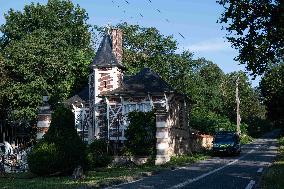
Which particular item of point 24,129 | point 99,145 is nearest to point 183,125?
point 99,145

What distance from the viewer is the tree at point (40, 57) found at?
160 ft

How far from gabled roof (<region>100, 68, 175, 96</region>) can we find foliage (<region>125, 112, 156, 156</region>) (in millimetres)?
4685

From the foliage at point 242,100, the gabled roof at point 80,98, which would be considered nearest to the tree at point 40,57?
the gabled roof at point 80,98

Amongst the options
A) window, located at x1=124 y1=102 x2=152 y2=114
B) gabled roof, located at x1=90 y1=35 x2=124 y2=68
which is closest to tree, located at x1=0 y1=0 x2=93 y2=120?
gabled roof, located at x1=90 y1=35 x2=124 y2=68

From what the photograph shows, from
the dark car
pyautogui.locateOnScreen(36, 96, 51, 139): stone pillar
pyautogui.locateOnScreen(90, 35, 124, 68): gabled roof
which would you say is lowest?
the dark car

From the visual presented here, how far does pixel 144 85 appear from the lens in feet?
132

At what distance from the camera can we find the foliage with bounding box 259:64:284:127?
51156mm

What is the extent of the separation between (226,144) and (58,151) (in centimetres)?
2076

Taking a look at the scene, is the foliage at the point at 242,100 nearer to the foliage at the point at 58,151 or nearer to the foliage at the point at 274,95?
the foliage at the point at 274,95

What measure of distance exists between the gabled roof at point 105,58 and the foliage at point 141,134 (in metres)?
7.96

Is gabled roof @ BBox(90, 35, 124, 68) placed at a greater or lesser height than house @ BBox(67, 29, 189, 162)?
greater

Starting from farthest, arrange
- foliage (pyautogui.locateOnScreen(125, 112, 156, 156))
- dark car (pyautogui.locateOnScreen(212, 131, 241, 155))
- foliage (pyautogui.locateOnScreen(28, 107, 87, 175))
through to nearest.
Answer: dark car (pyautogui.locateOnScreen(212, 131, 241, 155)) → foliage (pyautogui.locateOnScreen(125, 112, 156, 156)) → foliage (pyautogui.locateOnScreen(28, 107, 87, 175))

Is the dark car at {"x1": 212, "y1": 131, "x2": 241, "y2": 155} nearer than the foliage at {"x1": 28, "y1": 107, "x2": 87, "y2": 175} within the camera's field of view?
No

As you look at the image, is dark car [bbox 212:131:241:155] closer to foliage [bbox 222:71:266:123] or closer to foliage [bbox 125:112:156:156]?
foliage [bbox 125:112:156:156]
